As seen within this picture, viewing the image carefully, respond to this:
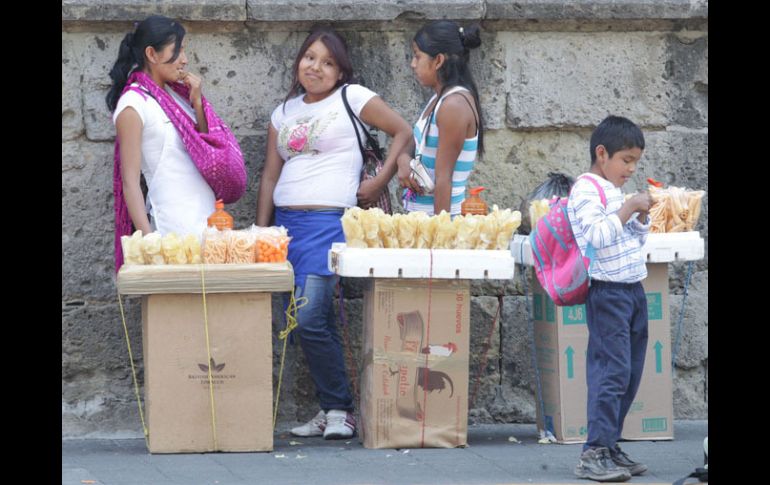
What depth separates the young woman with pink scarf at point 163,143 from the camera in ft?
19.5

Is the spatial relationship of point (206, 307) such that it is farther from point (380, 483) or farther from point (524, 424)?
point (524, 424)

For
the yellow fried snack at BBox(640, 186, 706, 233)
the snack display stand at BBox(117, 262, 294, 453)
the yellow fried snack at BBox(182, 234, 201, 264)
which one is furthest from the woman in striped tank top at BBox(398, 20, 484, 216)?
the yellow fried snack at BBox(182, 234, 201, 264)

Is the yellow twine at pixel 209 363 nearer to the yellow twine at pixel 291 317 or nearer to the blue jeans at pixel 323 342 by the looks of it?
the yellow twine at pixel 291 317

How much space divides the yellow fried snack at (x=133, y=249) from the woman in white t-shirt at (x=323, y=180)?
81 centimetres

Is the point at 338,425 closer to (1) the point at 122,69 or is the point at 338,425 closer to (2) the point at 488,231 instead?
(2) the point at 488,231

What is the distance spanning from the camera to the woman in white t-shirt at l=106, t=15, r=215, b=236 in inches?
234

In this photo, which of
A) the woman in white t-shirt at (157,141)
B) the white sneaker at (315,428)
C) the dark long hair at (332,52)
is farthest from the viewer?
the white sneaker at (315,428)

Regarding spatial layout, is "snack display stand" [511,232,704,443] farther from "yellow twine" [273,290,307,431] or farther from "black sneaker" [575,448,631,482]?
"yellow twine" [273,290,307,431]

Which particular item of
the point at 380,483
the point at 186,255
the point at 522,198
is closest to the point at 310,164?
the point at 186,255

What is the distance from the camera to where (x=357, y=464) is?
5.65m

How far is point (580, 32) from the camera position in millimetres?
6820

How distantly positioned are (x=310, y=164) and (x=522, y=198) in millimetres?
1256

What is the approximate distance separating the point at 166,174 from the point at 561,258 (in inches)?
74.2

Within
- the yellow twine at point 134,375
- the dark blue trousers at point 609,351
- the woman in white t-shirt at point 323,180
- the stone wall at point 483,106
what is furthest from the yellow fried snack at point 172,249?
the dark blue trousers at point 609,351
